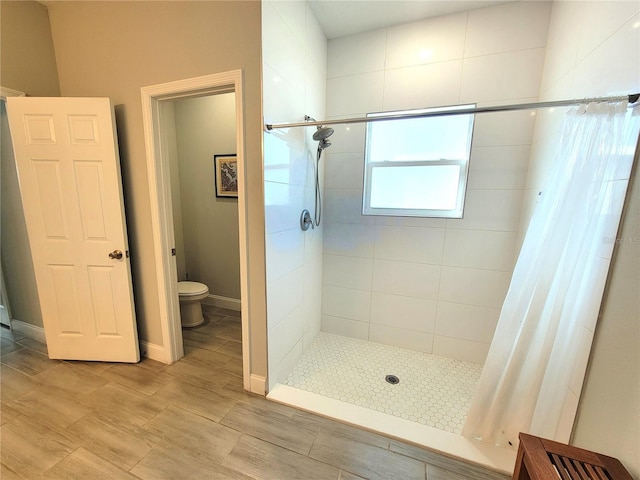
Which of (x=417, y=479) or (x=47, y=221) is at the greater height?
(x=47, y=221)

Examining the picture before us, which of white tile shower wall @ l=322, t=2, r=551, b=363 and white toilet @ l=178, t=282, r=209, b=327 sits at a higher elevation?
white tile shower wall @ l=322, t=2, r=551, b=363

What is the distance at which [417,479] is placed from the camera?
1221 millimetres

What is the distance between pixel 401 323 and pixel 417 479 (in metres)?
1.22

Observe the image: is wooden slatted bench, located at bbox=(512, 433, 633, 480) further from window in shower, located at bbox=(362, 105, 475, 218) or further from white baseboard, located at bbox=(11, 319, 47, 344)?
white baseboard, located at bbox=(11, 319, 47, 344)

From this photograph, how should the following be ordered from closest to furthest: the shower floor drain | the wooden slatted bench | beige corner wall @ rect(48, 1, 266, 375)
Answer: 1. the wooden slatted bench
2. beige corner wall @ rect(48, 1, 266, 375)
3. the shower floor drain

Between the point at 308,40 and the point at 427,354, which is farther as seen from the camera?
the point at 427,354

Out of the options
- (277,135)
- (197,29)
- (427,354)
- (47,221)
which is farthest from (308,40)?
(427,354)

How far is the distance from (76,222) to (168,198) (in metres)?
0.71

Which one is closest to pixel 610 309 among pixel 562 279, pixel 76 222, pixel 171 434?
pixel 562 279

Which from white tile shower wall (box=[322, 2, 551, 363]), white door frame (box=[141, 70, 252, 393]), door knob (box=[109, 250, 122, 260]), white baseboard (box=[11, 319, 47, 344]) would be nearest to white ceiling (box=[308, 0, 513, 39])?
white tile shower wall (box=[322, 2, 551, 363])

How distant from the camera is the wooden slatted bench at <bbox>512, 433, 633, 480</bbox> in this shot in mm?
785

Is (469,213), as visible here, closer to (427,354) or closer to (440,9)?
(427,354)

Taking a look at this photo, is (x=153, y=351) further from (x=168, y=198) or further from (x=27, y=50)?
(x=27, y=50)

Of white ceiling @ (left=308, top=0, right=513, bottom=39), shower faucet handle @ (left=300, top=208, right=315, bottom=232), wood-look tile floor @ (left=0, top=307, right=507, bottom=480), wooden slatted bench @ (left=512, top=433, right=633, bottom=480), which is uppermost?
white ceiling @ (left=308, top=0, right=513, bottom=39)
